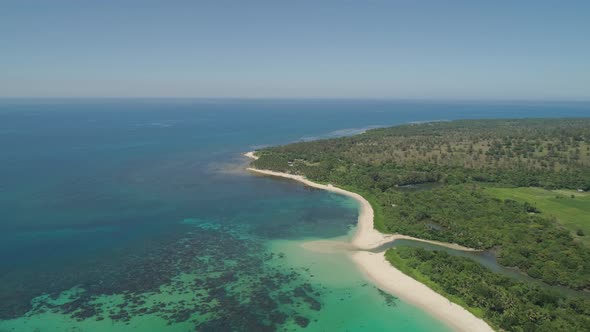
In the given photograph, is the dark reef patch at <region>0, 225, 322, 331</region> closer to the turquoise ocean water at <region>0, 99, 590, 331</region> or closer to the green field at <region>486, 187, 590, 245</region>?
the turquoise ocean water at <region>0, 99, 590, 331</region>

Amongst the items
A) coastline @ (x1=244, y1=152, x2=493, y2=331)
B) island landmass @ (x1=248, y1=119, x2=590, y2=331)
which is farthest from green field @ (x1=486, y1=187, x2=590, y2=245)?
coastline @ (x1=244, y1=152, x2=493, y2=331)

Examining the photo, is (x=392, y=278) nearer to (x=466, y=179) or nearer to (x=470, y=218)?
(x=470, y=218)

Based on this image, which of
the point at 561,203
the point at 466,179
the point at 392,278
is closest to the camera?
the point at 392,278

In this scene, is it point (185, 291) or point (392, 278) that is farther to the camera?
point (392, 278)

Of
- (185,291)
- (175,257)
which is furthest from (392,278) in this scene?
(175,257)

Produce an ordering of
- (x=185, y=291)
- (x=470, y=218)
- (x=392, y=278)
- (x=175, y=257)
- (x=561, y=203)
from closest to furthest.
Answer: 1. (x=185, y=291)
2. (x=392, y=278)
3. (x=175, y=257)
4. (x=470, y=218)
5. (x=561, y=203)

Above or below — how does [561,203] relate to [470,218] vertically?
above

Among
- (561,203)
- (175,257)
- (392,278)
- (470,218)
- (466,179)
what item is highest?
(466,179)

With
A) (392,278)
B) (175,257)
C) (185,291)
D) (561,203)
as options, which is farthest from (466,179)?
(185,291)
